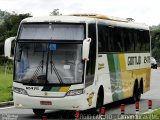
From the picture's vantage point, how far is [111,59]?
69.8 feet

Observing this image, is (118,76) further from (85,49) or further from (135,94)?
(85,49)

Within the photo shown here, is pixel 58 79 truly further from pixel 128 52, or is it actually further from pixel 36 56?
pixel 128 52

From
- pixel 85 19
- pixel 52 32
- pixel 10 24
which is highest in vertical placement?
pixel 85 19

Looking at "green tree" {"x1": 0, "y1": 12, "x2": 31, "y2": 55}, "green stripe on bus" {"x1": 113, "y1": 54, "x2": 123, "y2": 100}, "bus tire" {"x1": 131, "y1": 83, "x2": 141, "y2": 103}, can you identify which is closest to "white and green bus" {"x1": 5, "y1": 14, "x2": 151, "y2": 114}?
"green stripe on bus" {"x1": 113, "y1": 54, "x2": 123, "y2": 100}

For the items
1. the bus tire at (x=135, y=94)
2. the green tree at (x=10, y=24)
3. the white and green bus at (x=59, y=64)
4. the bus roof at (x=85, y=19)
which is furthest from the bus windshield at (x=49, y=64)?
the green tree at (x=10, y=24)

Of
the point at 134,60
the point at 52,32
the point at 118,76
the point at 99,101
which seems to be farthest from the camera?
the point at 134,60

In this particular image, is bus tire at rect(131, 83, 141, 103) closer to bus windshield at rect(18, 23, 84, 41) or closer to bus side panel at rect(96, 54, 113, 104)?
bus side panel at rect(96, 54, 113, 104)

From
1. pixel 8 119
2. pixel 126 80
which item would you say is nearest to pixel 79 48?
pixel 8 119

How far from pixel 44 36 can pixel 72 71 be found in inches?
57.1

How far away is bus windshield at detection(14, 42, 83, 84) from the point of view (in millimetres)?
17609

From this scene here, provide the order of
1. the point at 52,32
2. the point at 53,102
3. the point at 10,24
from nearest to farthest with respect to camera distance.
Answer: the point at 53,102 → the point at 52,32 → the point at 10,24

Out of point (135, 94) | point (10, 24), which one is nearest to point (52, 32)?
point (135, 94)

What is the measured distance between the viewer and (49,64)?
17750mm

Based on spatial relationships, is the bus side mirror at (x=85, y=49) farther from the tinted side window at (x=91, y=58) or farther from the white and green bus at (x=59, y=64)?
the tinted side window at (x=91, y=58)
